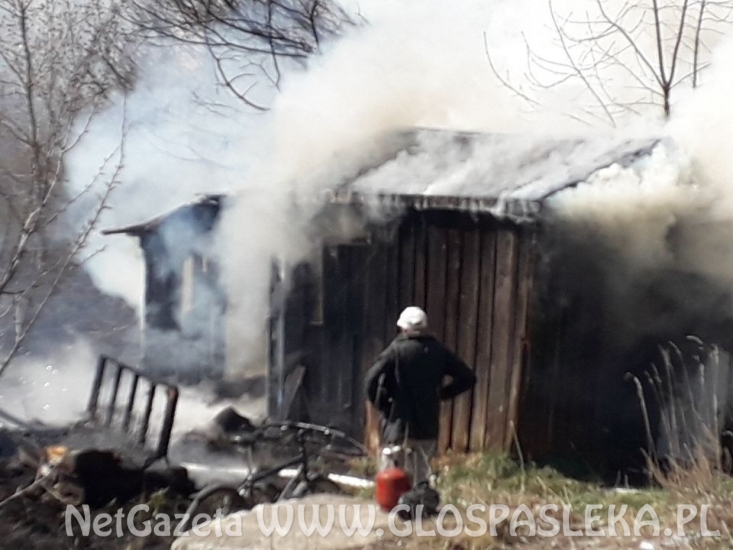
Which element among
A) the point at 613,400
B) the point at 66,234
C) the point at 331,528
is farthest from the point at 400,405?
the point at 66,234

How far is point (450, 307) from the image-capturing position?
30.3 ft

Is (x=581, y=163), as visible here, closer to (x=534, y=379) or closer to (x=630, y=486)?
(x=534, y=379)

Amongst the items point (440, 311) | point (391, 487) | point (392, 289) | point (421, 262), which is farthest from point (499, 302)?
point (391, 487)

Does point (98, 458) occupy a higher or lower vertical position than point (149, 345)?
lower

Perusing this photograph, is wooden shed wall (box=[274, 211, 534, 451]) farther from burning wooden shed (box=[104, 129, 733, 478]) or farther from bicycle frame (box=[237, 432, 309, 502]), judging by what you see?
bicycle frame (box=[237, 432, 309, 502])

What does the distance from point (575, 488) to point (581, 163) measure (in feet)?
11.3

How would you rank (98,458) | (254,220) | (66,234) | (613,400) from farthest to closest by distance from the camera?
(66,234) < (254,220) < (613,400) < (98,458)

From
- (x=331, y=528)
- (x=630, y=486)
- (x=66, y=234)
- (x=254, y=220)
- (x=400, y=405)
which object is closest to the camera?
(x=331, y=528)

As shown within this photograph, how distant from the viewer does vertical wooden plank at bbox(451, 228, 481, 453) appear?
29.7 feet

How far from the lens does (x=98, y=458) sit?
7742 mm

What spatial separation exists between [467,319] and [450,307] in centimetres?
24

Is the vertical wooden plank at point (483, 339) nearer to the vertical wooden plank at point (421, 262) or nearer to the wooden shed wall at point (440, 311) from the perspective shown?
the wooden shed wall at point (440, 311)

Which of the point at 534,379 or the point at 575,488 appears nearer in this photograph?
the point at 575,488

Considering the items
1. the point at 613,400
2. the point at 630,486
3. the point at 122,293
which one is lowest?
the point at 630,486
